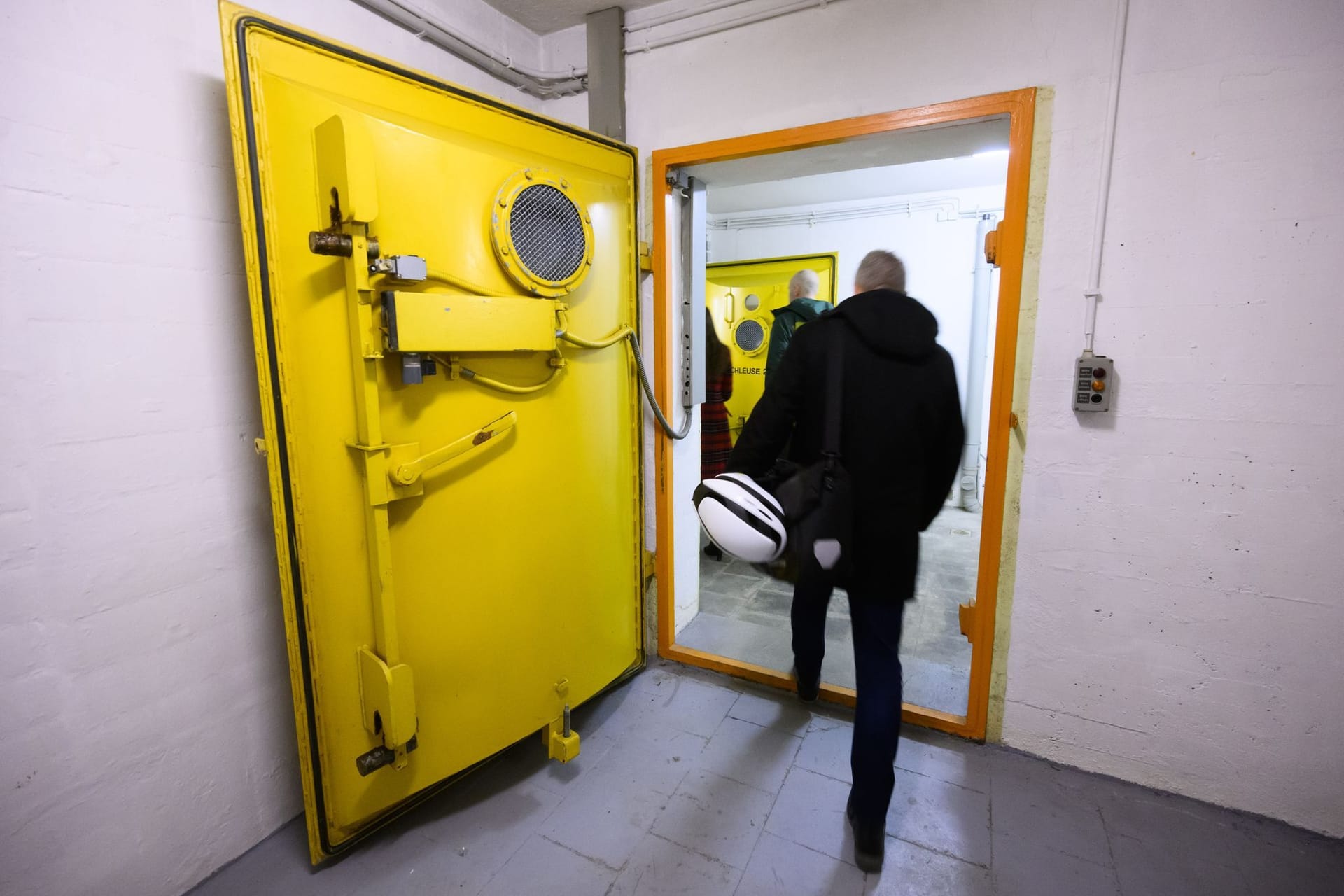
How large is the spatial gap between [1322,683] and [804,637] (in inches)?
56.4

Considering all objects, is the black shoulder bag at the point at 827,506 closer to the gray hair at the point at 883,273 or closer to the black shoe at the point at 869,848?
the gray hair at the point at 883,273

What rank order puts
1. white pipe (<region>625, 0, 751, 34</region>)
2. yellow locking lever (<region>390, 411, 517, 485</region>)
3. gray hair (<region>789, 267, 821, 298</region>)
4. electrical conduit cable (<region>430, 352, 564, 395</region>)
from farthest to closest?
gray hair (<region>789, 267, 821, 298</region>) < white pipe (<region>625, 0, 751, 34</region>) < electrical conduit cable (<region>430, 352, 564, 395</region>) < yellow locking lever (<region>390, 411, 517, 485</region>)

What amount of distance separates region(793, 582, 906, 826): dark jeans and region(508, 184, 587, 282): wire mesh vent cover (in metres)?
1.18

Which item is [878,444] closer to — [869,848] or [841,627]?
[869,848]

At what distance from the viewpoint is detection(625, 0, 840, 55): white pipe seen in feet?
6.58

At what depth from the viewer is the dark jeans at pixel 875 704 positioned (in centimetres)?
163

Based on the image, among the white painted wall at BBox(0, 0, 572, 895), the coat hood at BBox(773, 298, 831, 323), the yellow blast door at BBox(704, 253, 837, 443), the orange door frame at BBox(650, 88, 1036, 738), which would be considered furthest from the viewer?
the yellow blast door at BBox(704, 253, 837, 443)

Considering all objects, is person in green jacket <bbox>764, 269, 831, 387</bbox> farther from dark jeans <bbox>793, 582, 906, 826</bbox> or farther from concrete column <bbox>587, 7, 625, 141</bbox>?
dark jeans <bbox>793, 582, 906, 826</bbox>

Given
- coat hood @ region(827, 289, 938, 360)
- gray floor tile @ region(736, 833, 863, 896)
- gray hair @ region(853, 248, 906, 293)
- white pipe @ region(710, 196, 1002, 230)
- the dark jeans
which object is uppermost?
white pipe @ region(710, 196, 1002, 230)

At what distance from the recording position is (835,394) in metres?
1.58

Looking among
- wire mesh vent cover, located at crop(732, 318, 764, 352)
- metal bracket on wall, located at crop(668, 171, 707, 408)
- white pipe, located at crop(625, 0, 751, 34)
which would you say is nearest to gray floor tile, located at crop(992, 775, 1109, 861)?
metal bracket on wall, located at crop(668, 171, 707, 408)

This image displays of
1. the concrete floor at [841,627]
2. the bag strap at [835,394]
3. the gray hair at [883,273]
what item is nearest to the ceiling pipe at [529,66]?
the gray hair at [883,273]

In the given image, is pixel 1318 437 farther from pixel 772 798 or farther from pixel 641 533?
pixel 641 533

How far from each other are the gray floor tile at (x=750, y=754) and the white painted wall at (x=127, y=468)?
138 centimetres
